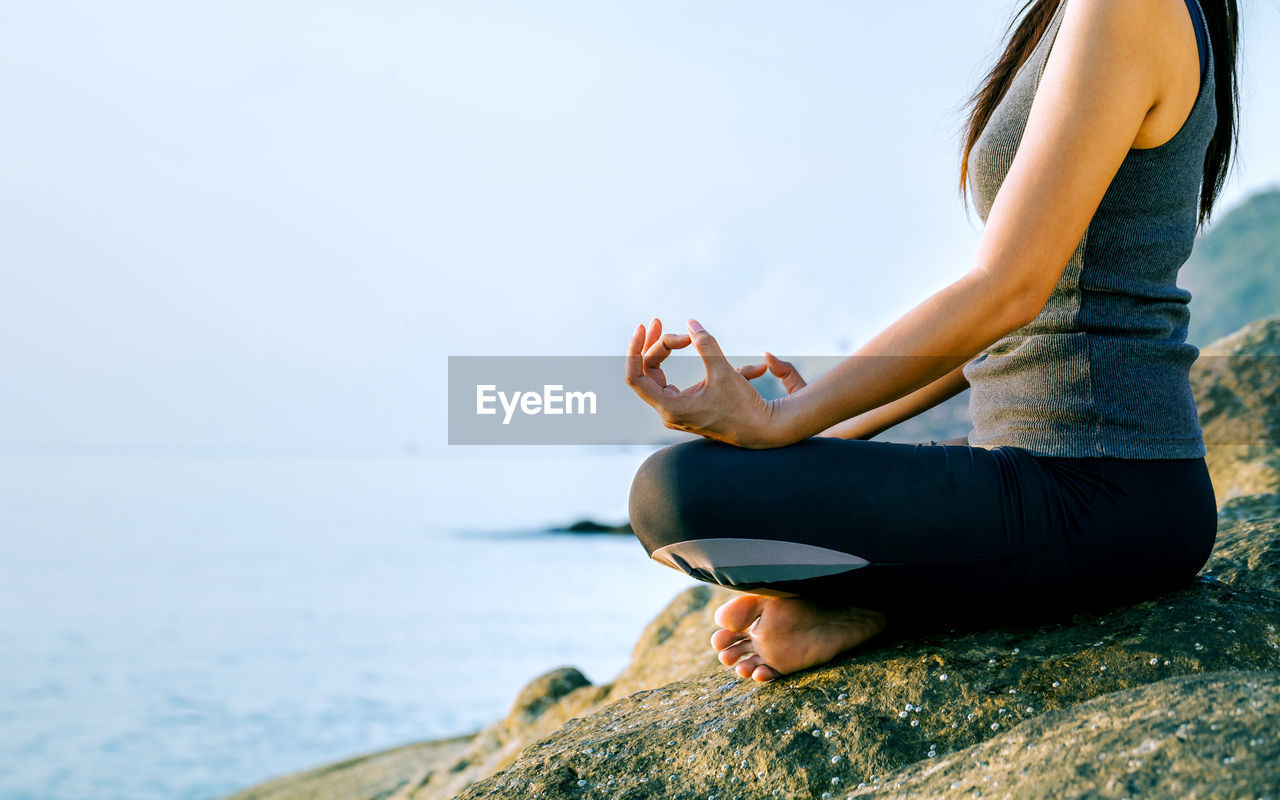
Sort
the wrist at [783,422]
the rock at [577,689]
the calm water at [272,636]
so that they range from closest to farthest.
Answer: the wrist at [783,422] < the rock at [577,689] < the calm water at [272,636]

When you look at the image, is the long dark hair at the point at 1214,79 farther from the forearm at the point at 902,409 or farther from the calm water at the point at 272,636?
the calm water at the point at 272,636

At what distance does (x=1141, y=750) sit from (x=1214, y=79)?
1.54 metres

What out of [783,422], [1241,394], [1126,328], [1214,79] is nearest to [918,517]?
[783,422]

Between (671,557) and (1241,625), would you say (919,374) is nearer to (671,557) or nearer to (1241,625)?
(671,557)

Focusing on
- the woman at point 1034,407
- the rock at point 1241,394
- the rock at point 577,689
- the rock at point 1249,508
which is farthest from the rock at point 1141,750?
the rock at point 1241,394

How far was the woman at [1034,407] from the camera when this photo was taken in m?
1.98

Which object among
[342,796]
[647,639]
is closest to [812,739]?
[647,639]

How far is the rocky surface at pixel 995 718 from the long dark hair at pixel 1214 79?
3.36 feet

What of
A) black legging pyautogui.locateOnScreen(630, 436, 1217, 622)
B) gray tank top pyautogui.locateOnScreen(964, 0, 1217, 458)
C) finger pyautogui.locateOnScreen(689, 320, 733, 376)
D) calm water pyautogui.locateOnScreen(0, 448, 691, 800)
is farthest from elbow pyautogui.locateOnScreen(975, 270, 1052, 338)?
calm water pyautogui.locateOnScreen(0, 448, 691, 800)

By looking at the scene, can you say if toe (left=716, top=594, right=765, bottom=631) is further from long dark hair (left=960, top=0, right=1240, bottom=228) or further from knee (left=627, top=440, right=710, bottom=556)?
long dark hair (left=960, top=0, right=1240, bottom=228)

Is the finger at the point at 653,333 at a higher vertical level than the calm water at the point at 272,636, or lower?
higher

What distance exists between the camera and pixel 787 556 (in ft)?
6.88

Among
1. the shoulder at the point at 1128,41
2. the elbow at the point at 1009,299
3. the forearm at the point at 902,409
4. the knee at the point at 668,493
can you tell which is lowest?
the knee at the point at 668,493

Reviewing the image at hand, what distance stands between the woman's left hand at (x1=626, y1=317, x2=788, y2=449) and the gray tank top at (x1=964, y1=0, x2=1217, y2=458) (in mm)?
593
